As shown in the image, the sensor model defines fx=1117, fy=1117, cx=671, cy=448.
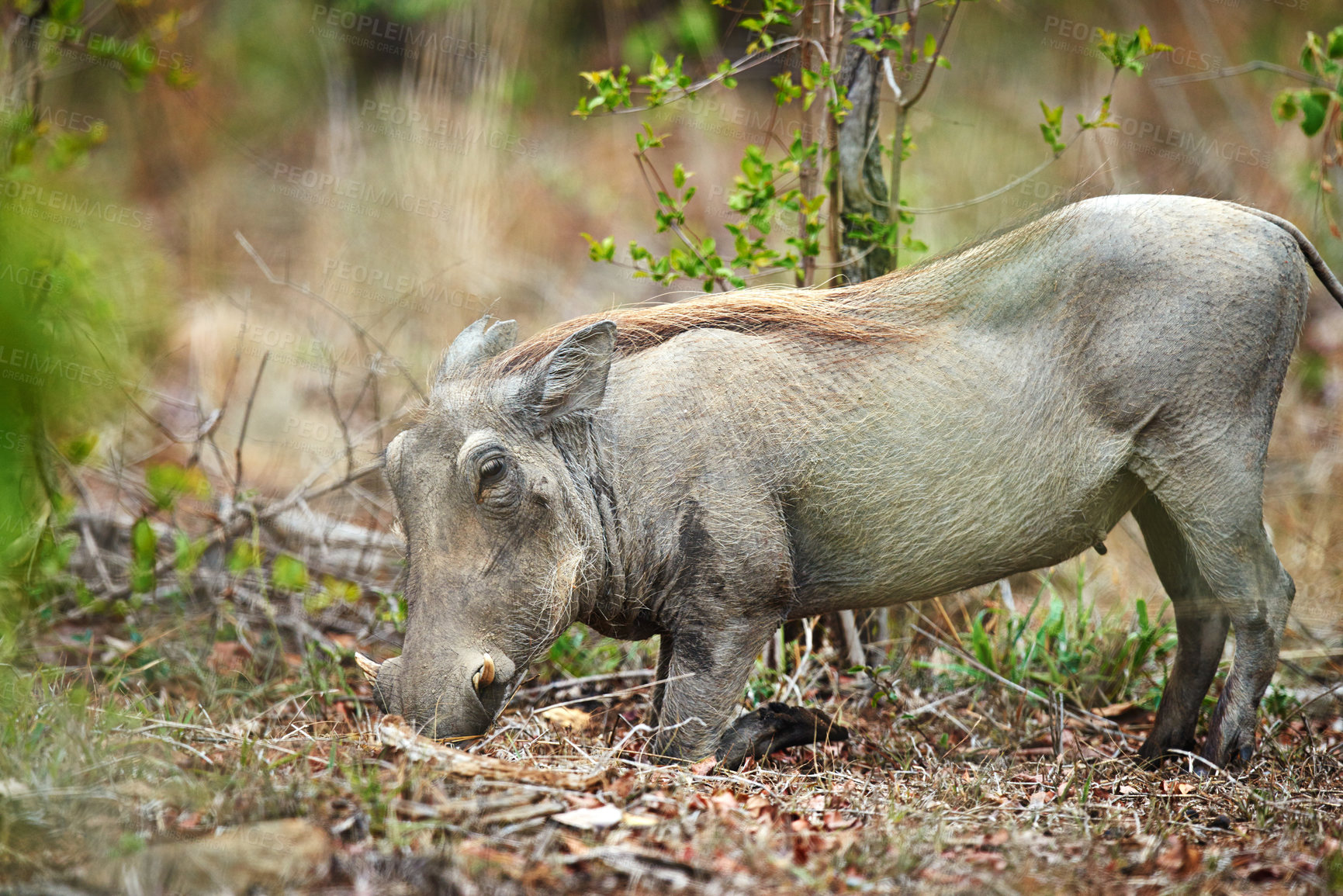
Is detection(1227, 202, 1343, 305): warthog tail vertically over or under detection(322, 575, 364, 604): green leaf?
over

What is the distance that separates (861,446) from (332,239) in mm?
6804

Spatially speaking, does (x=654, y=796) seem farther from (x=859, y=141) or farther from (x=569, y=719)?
Result: (x=859, y=141)

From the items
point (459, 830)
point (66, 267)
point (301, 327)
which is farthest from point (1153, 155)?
point (459, 830)

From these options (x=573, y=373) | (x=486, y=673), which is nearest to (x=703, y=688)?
(x=486, y=673)

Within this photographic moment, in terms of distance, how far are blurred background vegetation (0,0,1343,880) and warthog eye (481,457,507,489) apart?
96 centimetres

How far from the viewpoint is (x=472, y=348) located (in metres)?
3.23

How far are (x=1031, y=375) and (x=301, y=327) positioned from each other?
6.49 meters

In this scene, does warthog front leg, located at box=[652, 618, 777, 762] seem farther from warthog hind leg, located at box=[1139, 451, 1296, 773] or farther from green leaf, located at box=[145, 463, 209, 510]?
green leaf, located at box=[145, 463, 209, 510]

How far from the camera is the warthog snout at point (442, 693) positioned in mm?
2744

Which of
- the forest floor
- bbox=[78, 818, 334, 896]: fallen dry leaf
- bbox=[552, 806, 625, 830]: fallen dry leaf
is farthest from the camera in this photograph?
bbox=[552, 806, 625, 830]: fallen dry leaf

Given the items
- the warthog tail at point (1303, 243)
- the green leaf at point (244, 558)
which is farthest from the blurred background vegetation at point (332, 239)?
the warthog tail at point (1303, 243)

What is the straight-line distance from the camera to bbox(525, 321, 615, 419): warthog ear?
2.99 metres

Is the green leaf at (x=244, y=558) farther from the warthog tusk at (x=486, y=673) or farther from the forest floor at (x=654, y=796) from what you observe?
the warthog tusk at (x=486, y=673)

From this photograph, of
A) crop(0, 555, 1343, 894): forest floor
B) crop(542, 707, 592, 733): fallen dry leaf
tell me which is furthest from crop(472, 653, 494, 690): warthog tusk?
crop(542, 707, 592, 733): fallen dry leaf
